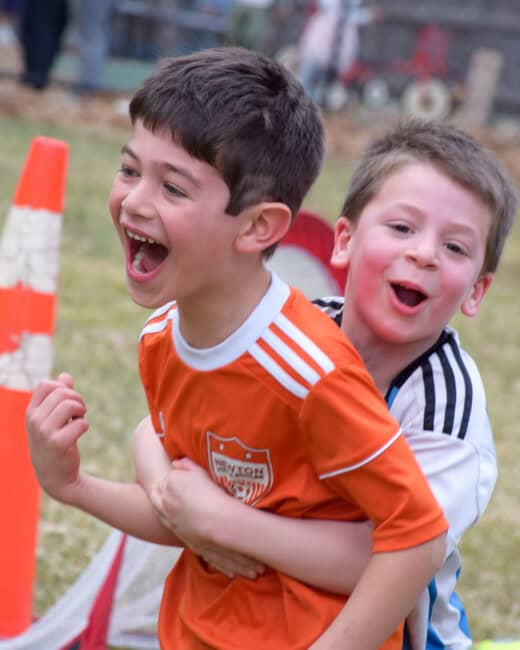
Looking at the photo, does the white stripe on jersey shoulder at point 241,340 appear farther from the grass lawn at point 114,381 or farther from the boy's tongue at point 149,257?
the grass lawn at point 114,381

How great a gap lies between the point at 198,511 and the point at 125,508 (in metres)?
0.27

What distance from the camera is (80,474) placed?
72.9 inches

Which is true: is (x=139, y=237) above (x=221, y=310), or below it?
above

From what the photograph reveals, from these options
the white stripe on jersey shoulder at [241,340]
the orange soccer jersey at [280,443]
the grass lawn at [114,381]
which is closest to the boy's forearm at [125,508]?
the orange soccer jersey at [280,443]

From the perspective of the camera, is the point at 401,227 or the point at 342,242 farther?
the point at 342,242

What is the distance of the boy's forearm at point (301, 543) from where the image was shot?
1597 millimetres

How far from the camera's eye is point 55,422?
1708 millimetres

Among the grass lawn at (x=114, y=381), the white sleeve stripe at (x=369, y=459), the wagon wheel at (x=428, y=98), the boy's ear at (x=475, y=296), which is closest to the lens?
the white sleeve stripe at (x=369, y=459)

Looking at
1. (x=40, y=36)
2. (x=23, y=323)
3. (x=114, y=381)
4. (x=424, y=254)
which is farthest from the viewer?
(x=40, y=36)

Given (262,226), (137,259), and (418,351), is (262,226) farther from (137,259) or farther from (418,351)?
(418,351)

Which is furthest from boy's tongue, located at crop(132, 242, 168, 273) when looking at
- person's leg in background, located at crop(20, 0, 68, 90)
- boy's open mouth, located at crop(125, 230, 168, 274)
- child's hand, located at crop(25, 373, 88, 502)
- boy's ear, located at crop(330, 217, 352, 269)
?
person's leg in background, located at crop(20, 0, 68, 90)

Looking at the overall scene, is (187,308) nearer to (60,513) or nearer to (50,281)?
(50,281)

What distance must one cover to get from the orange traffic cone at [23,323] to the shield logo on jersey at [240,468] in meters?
0.74

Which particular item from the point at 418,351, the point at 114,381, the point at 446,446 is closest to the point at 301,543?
the point at 446,446
